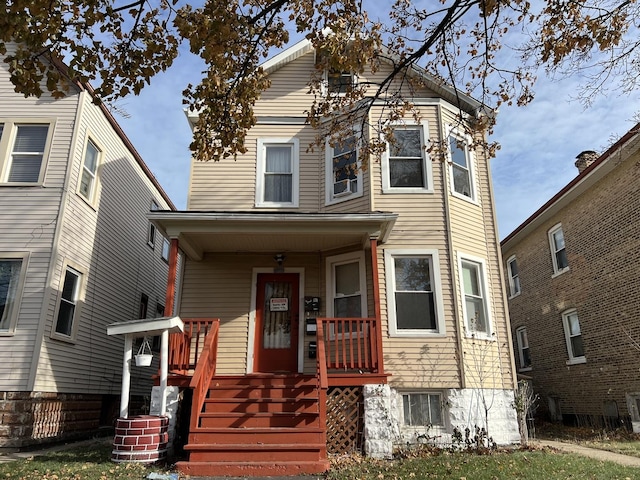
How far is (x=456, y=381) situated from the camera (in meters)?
9.02

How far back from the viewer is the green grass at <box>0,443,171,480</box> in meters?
5.82

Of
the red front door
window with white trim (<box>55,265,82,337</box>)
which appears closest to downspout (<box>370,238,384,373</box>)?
the red front door

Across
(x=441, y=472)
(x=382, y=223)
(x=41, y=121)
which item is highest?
(x=41, y=121)

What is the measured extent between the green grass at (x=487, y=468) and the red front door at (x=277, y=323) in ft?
9.85

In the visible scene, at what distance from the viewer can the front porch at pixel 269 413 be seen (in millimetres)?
6426

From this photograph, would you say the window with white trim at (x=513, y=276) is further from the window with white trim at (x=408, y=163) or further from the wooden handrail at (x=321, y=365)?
the wooden handrail at (x=321, y=365)

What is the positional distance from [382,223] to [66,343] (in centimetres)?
672

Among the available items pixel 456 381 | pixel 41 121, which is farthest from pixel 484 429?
pixel 41 121

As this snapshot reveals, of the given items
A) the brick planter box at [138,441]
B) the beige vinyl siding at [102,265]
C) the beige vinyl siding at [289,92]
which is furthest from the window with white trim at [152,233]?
the brick planter box at [138,441]

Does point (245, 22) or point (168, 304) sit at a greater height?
point (245, 22)

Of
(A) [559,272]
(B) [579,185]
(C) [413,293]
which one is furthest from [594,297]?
(C) [413,293]

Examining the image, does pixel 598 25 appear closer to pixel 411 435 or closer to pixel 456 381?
pixel 456 381

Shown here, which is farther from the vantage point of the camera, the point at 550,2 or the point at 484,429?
the point at 484,429

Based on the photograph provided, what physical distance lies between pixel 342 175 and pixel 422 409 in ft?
16.7
